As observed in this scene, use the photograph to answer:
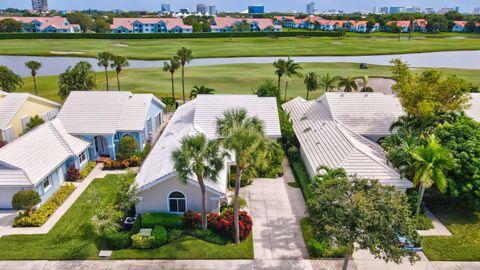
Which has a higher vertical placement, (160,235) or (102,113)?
(102,113)

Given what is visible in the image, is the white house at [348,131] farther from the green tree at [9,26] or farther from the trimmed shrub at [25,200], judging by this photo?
the green tree at [9,26]

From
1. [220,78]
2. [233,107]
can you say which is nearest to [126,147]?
[233,107]

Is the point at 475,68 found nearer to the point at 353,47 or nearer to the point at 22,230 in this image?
the point at 353,47

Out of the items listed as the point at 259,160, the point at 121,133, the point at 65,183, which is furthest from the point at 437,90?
the point at 65,183

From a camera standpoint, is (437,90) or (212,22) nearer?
(437,90)

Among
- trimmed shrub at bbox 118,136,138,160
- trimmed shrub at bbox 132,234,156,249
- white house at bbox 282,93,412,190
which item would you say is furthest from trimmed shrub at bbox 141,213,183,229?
trimmed shrub at bbox 118,136,138,160

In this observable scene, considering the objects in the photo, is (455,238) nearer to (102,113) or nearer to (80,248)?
(80,248)
